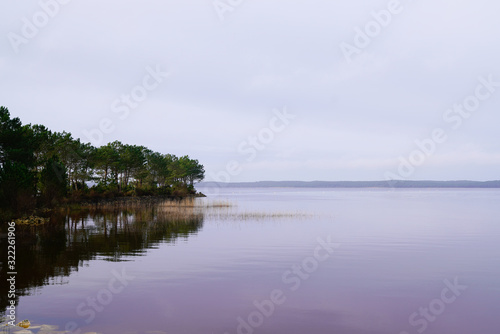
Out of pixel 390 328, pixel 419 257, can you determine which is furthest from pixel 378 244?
pixel 390 328

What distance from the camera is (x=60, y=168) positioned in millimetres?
55625

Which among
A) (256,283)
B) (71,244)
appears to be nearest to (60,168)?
(71,244)

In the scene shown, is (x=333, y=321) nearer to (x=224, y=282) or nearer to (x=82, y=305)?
(x=224, y=282)

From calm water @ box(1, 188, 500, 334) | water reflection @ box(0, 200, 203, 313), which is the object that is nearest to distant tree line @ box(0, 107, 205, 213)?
water reflection @ box(0, 200, 203, 313)

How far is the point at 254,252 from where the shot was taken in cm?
2641

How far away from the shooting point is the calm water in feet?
41.7

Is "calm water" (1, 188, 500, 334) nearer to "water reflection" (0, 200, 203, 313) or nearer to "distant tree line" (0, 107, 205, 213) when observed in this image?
"water reflection" (0, 200, 203, 313)

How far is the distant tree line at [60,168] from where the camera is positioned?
3912cm

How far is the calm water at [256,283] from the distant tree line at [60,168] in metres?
8.69

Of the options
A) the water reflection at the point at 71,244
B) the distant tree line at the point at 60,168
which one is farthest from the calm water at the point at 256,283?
the distant tree line at the point at 60,168

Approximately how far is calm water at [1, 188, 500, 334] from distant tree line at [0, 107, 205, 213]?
342 inches

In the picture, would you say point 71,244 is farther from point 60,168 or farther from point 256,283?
point 60,168

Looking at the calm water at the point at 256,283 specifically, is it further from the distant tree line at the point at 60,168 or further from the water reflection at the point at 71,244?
the distant tree line at the point at 60,168

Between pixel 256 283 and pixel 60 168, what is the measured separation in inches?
1823
